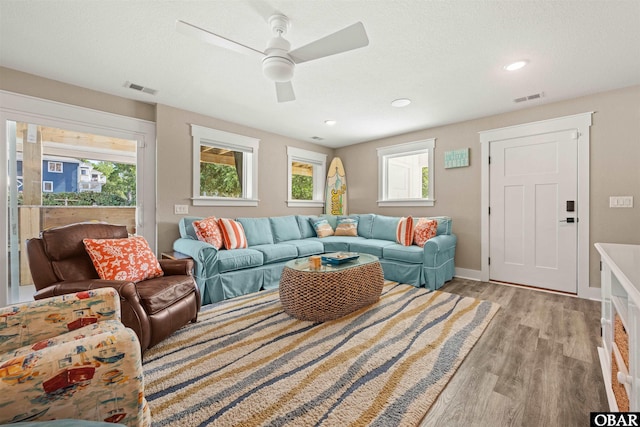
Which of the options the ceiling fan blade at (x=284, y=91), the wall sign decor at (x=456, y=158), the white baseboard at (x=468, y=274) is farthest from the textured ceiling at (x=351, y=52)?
the white baseboard at (x=468, y=274)

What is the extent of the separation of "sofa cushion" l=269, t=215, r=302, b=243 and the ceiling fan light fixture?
263cm

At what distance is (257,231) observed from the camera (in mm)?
3852

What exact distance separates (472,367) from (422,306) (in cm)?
102

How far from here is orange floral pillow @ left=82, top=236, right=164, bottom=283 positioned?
1.98 meters

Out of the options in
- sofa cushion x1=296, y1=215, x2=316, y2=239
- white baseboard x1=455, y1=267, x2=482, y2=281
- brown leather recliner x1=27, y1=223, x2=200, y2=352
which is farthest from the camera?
sofa cushion x1=296, y1=215, x2=316, y2=239

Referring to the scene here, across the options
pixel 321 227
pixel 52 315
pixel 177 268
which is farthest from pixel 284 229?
pixel 52 315

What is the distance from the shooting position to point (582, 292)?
306 cm

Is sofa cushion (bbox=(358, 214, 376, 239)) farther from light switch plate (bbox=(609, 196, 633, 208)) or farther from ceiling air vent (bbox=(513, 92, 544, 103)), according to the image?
light switch plate (bbox=(609, 196, 633, 208))

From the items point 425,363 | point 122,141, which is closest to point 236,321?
point 425,363

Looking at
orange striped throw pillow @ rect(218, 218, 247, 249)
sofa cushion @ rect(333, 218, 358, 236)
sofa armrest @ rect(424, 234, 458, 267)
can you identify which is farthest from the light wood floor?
orange striped throw pillow @ rect(218, 218, 247, 249)

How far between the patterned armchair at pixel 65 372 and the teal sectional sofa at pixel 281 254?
66.9 inches

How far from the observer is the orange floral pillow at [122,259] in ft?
6.51

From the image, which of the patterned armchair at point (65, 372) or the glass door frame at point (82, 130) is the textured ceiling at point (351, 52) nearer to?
the glass door frame at point (82, 130)

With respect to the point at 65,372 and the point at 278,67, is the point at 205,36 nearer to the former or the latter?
the point at 278,67
